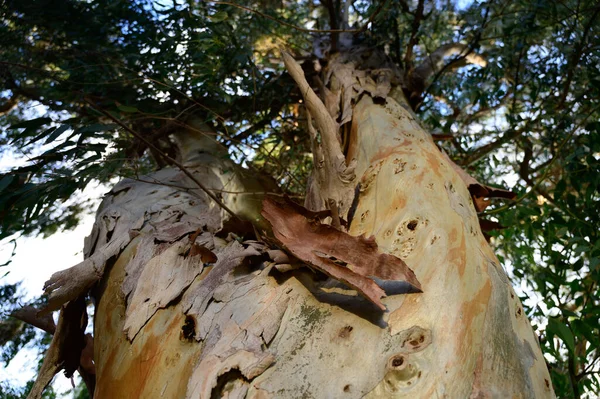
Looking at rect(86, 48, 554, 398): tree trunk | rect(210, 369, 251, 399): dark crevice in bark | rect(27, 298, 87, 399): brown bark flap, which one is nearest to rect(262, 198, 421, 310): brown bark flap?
rect(86, 48, 554, 398): tree trunk

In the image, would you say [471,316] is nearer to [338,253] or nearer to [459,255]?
[459,255]

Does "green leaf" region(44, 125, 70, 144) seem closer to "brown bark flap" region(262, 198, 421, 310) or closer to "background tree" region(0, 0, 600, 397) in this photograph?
"background tree" region(0, 0, 600, 397)

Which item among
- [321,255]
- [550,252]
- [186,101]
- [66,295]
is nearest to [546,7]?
[550,252]

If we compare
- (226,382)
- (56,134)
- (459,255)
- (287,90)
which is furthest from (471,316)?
(287,90)

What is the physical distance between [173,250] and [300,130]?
197 cm

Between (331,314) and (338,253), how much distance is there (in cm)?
15

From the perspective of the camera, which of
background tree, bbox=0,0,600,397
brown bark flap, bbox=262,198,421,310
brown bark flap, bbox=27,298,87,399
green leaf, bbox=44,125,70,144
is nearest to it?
brown bark flap, bbox=262,198,421,310

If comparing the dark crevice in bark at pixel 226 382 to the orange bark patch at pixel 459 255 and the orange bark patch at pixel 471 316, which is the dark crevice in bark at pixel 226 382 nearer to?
the orange bark patch at pixel 471 316

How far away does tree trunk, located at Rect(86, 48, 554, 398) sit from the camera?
0.99 m

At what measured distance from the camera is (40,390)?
4.72 feet

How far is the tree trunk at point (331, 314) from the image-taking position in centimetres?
99

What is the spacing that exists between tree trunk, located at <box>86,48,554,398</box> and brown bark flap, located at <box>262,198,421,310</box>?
0.17 feet

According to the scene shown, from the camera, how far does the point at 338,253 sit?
3.99 ft

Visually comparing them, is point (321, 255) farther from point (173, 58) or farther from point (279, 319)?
point (173, 58)
